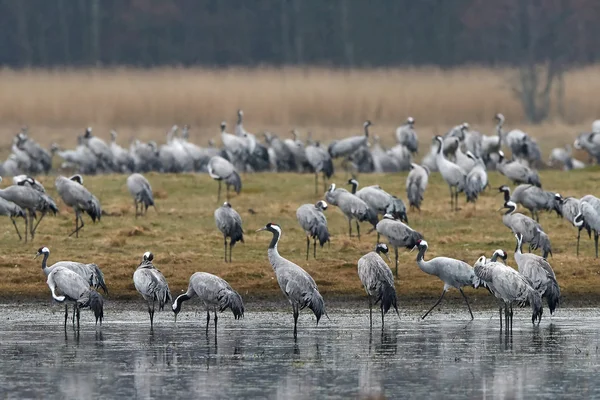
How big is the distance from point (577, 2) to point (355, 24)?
9254 millimetres

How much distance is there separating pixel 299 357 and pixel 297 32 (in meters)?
34.7

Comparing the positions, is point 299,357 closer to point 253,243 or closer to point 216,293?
point 216,293

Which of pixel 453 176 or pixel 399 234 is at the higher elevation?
pixel 453 176

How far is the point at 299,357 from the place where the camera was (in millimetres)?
12578

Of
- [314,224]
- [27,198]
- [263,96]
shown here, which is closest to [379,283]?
[314,224]

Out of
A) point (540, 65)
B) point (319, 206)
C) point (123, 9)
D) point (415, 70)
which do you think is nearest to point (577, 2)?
point (540, 65)

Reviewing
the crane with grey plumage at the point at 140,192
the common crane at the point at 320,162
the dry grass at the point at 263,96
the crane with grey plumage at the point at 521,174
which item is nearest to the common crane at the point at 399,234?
the crane with grey plumage at the point at 140,192

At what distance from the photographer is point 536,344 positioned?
13312mm

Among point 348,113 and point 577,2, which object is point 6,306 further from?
point 577,2

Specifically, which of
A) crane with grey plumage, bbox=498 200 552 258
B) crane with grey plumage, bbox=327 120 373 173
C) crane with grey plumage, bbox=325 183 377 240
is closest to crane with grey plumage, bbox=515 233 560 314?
crane with grey plumage, bbox=498 200 552 258

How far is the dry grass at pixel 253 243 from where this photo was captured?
17.3m

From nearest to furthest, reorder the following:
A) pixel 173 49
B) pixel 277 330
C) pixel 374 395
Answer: pixel 374 395
pixel 277 330
pixel 173 49

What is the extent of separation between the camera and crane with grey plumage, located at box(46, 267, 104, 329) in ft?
46.2

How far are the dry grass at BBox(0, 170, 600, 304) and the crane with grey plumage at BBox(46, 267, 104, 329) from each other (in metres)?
2.50
